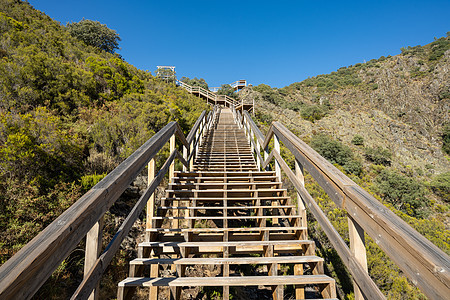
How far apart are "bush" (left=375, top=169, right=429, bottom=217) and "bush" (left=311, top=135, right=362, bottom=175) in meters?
2.32

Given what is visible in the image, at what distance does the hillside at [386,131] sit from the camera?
21.2ft

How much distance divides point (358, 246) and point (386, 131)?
30429mm

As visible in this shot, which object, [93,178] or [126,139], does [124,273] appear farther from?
[126,139]

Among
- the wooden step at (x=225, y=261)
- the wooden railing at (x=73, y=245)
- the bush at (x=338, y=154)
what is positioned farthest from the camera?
the bush at (x=338, y=154)

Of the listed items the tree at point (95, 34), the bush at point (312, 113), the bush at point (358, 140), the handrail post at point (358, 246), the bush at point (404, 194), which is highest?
the tree at point (95, 34)

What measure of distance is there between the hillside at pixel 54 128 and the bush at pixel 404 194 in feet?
44.5

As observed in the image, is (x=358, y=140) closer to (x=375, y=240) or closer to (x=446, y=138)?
(x=446, y=138)

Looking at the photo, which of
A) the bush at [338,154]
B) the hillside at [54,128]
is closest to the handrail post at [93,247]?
the hillside at [54,128]

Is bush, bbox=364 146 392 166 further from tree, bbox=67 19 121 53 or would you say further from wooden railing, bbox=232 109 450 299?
tree, bbox=67 19 121 53

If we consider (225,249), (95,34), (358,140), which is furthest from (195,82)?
(225,249)

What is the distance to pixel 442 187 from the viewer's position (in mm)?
15891

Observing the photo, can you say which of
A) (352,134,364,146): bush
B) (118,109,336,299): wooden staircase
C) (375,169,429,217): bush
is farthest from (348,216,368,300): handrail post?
(352,134,364,146): bush

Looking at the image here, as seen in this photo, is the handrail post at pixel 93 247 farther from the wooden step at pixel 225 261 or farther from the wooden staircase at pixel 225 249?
the wooden step at pixel 225 261

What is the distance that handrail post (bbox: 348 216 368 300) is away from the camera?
4.24 ft
